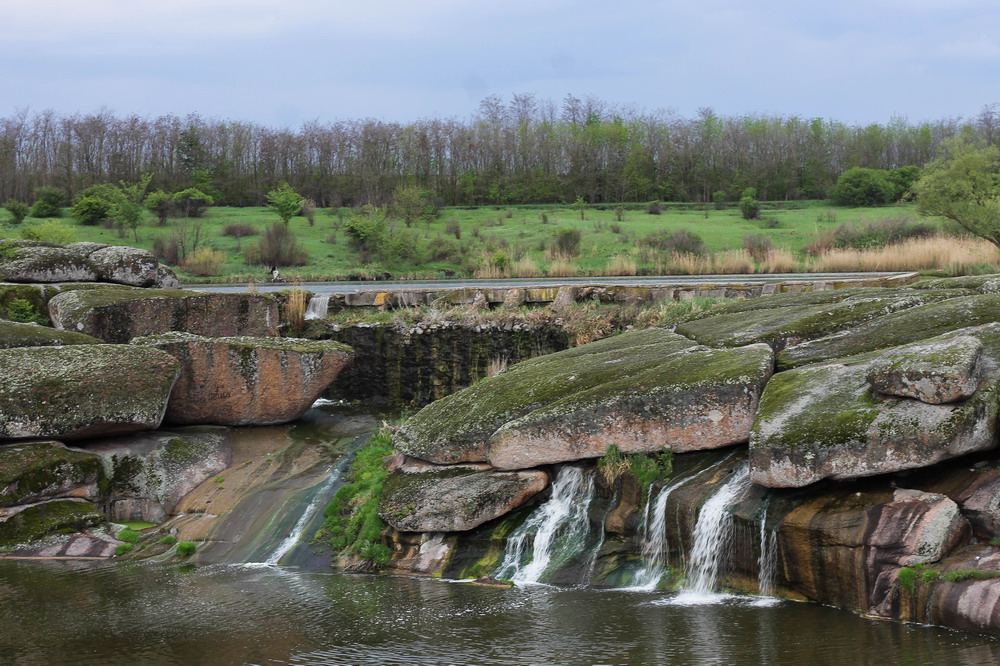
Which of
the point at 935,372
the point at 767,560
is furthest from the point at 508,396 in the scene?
the point at 935,372

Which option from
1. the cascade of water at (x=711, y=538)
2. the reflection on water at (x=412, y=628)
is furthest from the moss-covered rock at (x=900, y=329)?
the reflection on water at (x=412, y=628)

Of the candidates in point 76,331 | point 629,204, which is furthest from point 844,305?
point 629,204

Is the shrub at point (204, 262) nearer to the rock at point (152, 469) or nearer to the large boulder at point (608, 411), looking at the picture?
the rock at point (152, 469)

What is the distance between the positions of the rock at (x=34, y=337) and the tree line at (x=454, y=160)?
150ft

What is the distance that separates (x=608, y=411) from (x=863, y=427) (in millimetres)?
3147

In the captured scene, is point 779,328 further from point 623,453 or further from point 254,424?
point 254,424

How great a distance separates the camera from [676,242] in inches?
1741

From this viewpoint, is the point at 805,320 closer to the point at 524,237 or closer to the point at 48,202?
the point at 524,237

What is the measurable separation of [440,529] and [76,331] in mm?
10166

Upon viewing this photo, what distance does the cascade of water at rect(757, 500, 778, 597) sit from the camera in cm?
999

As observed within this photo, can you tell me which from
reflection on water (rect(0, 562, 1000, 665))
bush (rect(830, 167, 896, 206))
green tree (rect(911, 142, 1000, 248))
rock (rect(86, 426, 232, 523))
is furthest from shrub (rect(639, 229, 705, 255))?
reflection on water (rect(0, 562, 1000, 665))

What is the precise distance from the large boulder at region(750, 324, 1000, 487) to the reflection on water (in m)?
1.48

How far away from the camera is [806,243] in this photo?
4319cm

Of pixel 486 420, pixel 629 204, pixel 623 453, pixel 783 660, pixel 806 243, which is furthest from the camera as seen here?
pixel 629 204
